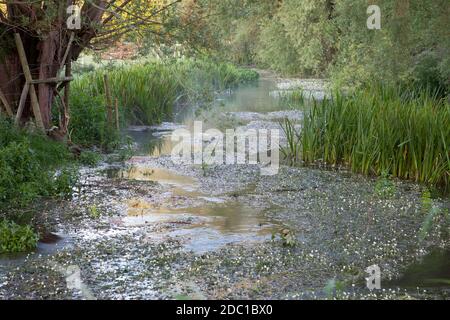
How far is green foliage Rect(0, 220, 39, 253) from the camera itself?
698cm

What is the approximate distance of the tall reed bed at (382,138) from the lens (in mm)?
10562

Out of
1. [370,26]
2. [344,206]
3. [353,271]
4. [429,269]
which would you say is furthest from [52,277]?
[370,26]

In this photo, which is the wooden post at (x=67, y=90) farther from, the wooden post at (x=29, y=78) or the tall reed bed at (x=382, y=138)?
the tall reed bed at (x=382, y=138)

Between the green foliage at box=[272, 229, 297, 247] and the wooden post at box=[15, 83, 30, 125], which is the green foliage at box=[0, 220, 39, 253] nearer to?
the green foliage at box=[272, 229, 297, 247]

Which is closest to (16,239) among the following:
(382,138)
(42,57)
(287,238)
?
(287,238)

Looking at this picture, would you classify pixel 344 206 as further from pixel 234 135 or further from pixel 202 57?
pixel 234 135

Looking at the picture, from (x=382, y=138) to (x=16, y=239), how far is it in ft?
20.3

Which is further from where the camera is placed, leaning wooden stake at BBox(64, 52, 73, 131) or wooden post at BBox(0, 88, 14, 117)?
leaning wooden stake at BBox(64, 52, 73, 131)

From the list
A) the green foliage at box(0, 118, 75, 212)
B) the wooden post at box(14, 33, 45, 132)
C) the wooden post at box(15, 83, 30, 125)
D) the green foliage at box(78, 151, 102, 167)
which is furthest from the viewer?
the green foliage at box(78, 151, 102, 167)

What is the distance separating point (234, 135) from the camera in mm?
16281

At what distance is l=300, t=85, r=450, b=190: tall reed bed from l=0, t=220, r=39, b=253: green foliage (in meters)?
5.70

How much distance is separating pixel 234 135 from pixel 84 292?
10.7 metres

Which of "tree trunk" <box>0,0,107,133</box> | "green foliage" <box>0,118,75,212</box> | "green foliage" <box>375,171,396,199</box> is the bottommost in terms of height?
"green foliage" <box>375,171,396,199</box>

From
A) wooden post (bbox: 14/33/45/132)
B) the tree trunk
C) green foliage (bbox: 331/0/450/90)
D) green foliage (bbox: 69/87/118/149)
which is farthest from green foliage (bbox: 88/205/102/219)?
green foliage (bbox: 331/0/450/90)
